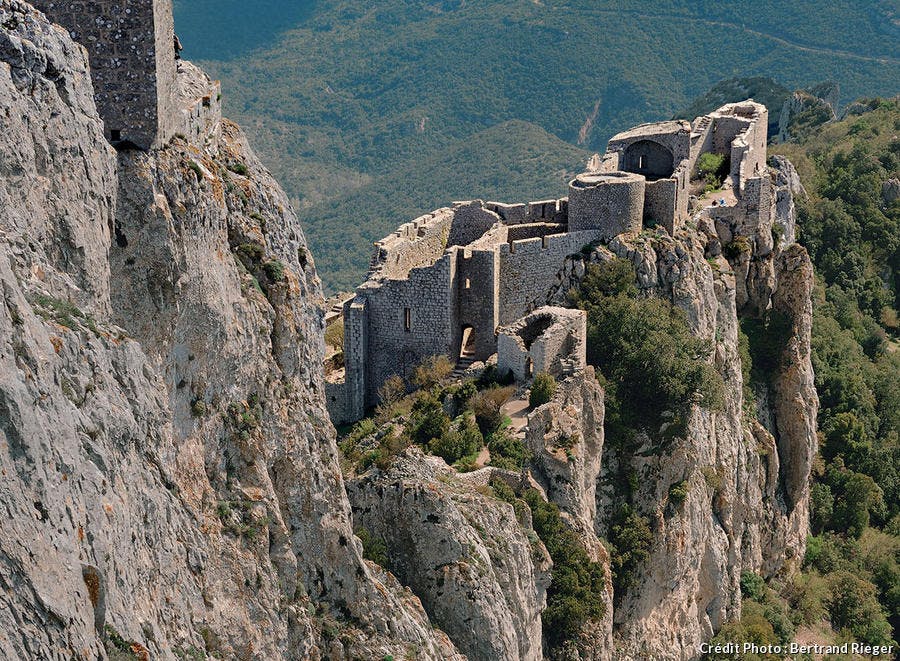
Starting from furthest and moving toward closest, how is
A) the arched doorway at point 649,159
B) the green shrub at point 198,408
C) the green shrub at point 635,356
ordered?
the arched doorway at point 649,159 < the green shrub at point 635,356 < the green shrub at point 198,408

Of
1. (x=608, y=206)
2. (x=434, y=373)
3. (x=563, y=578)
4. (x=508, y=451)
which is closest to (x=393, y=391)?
(x=434, y=373)

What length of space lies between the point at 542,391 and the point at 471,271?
5177 mm

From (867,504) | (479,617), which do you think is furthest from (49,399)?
(867,504)

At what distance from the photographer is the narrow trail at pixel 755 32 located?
117375mm

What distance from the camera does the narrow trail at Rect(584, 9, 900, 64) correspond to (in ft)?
385

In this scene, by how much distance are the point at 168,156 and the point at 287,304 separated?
3.05m

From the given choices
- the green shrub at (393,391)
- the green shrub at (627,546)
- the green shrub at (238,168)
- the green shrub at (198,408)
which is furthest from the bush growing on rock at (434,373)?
the green shrub at (198,408)

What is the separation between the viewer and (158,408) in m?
15.8

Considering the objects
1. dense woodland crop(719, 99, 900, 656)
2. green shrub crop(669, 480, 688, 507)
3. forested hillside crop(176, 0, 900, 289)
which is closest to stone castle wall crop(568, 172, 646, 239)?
green shrub crop(669, 480, 688, 507)

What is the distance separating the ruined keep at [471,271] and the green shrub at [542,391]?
4.02 feet

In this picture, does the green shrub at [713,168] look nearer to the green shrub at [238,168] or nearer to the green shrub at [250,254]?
the green shrub at [238,168]

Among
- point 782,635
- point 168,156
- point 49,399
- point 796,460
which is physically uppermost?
point 168,156

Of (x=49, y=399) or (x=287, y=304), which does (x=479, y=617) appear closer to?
(x=287, y=304)

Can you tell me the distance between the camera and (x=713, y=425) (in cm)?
4131
